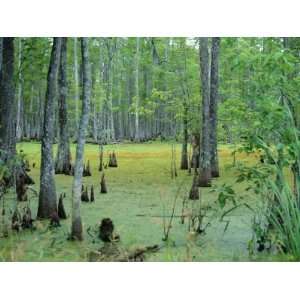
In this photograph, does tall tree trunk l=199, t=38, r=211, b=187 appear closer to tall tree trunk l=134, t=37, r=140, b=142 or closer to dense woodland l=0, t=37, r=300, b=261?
dense woodland l=0, t=37, r=300, b=261

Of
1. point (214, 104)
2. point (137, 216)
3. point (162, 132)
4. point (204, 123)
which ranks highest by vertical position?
point (214, 104)

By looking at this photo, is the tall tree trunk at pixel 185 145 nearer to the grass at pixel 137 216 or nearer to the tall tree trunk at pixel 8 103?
the grass at pixel 137 216

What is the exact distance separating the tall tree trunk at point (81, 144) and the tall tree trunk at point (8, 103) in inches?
36.5

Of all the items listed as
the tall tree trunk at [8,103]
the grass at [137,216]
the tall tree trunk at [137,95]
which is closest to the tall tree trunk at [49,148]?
the grass at [137,216]

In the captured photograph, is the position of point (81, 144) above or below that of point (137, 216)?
above

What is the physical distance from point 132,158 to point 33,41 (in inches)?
63.0

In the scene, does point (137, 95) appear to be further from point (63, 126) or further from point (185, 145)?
point (63, 126)

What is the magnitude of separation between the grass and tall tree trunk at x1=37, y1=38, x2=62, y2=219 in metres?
0.20

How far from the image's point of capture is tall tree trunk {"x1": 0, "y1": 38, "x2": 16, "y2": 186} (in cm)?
595

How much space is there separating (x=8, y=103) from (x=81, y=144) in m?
1.73

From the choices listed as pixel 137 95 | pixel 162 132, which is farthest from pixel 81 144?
pixel 162 132

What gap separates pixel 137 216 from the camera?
218 inches

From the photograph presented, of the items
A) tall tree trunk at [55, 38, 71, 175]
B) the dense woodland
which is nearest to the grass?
the dense woodland
